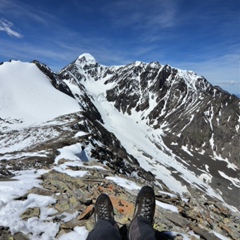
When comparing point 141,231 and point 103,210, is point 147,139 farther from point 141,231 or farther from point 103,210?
point 141,231

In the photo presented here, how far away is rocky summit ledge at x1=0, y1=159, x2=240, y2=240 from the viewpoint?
7713mm

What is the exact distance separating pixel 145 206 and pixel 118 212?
1.66m

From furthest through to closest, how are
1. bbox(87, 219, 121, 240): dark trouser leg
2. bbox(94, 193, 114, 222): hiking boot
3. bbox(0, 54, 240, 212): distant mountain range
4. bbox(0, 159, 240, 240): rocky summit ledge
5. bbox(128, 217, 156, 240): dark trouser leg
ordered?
bbox(0, 54, 240, 212): distant mountain range < bbox(0, 159, 240, 240): rocky summit ledge < bbox(94, 193, 114, 222): hiking boot < bbox(128, 217, 156, 240): dark trouser leg < bbox(87, 219, 121, 240): dark trouser leg

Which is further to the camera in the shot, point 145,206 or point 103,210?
point 145,206

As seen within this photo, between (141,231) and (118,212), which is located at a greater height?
(141,231)

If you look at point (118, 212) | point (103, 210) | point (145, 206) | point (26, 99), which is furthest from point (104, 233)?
point (26, 99)

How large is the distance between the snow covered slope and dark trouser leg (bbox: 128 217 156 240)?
7262cm

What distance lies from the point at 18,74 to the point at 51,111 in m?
45.3

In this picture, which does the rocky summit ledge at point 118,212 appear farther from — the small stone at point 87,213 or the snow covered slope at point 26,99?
the snow covered slope at point 26,99

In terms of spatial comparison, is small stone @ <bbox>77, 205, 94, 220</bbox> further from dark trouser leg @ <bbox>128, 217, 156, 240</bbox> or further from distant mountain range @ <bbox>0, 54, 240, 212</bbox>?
distant mountain range @ <bbox>0, 54, 240, 212</bbox>

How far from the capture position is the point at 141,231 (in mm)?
5945

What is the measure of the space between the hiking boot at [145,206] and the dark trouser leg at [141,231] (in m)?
0.58

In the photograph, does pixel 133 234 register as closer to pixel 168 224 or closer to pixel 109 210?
pixel 109 210

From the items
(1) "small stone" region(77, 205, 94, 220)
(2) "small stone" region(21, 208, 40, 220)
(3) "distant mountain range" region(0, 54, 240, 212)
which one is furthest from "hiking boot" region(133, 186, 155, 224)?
(3) "distant mountain range" region(0, 54, 240, 212)
